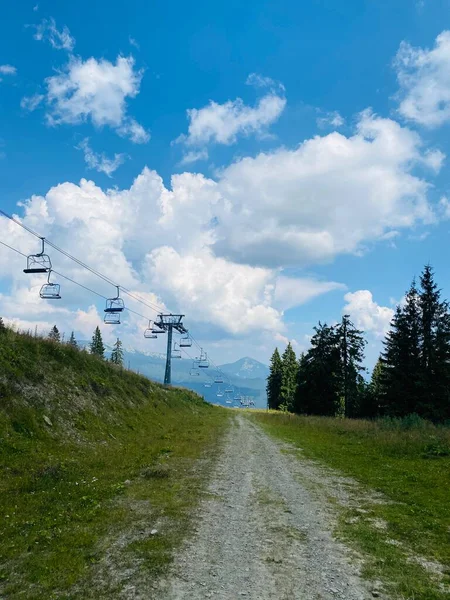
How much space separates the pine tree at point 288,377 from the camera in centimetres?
9131

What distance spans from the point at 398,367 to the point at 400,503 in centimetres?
4392

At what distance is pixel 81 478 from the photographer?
13125mm

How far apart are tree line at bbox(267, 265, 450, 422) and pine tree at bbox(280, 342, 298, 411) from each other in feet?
69.9

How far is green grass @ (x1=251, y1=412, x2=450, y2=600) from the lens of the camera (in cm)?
720

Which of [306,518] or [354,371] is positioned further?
[354,371]

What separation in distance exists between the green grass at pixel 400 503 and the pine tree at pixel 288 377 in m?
64.5

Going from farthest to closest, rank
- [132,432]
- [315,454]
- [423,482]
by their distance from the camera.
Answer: [132,432], [315,454], [423,482]

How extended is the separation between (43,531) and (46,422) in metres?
10.1

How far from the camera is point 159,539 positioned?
334 inches

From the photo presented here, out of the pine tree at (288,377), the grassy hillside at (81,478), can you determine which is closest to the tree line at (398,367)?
the pine tree at (288,377)

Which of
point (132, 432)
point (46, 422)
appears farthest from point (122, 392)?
point (46, 422)

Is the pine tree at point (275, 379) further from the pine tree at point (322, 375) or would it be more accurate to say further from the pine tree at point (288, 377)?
the pine tree at point (322, 375)

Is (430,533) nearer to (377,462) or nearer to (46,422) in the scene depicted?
(377,462)

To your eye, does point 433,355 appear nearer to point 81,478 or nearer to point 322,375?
Answer: point 322,375
